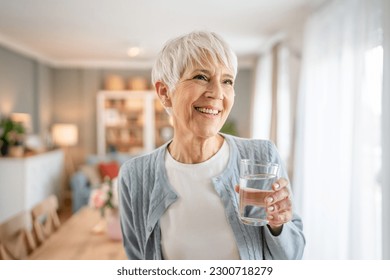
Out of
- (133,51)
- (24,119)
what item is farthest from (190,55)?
(24,119)

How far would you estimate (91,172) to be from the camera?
1.44 m

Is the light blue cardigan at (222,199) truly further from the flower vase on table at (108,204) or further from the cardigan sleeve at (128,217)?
the flower vase on table at (108,204)

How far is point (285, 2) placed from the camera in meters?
1.11

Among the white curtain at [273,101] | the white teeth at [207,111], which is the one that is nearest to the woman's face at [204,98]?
the white teeth at [207,111]

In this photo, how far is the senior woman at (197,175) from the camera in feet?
2.36

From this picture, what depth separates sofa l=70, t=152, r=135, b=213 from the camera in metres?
1.35

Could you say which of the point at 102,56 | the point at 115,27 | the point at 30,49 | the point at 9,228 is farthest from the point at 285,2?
the point at 9,228

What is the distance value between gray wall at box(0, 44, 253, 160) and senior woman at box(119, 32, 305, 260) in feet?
1.31

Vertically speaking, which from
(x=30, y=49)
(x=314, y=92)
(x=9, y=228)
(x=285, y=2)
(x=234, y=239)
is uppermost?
(x=285, y=2)

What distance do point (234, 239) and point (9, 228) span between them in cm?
83

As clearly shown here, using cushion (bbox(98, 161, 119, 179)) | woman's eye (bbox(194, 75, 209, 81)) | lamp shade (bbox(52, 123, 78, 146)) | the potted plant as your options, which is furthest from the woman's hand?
the potted plant

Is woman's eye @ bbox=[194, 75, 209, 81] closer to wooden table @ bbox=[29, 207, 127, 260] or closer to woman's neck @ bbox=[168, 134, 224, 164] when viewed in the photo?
woman's neck @ bbox=[168, 134, 224, 164]

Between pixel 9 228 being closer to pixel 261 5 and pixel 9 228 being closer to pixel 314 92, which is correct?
pixel 261 5
